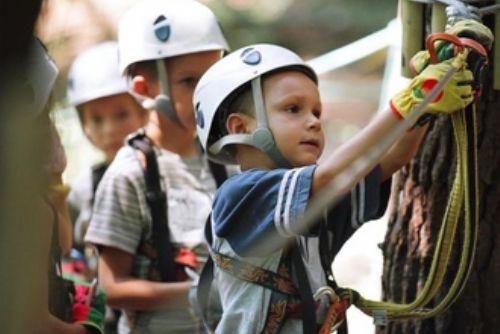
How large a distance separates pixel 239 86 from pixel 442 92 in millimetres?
639

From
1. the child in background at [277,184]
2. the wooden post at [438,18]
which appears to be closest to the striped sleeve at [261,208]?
the child in background at [277,184]

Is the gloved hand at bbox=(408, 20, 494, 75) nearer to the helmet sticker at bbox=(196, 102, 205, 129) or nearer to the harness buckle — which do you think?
the harness buckle

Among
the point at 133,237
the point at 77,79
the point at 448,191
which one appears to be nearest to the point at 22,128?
the point at 448,191

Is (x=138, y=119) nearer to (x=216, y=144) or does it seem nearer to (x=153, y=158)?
(x=153, y=158)

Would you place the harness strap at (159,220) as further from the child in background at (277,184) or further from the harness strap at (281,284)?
the harness strap at (281,284)

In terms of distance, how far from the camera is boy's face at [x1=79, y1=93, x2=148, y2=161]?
6.14 m

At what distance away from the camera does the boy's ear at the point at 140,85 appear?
491cm

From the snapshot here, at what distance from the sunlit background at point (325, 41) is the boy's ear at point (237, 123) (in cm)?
387

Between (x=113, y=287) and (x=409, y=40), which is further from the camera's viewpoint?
(x=113, y=287)

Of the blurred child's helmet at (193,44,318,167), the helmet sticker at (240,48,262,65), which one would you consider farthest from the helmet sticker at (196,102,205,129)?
the helmet sticker at (240,48,262,65)

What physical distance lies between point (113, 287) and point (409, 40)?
155 cm

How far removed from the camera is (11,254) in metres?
1.61

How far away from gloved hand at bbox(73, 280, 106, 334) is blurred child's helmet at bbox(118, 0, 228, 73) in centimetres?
123

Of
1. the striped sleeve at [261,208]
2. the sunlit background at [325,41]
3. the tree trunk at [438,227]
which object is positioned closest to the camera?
the striped sleeve at [261,208]
